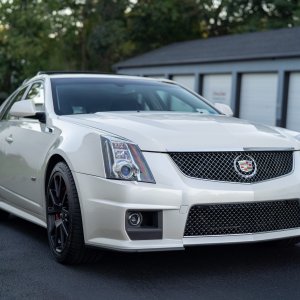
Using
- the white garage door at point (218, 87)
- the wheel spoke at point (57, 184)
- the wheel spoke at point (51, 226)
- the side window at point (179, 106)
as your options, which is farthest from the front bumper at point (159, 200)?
the white garage door at point (218, 87)

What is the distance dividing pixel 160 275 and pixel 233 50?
1753cm

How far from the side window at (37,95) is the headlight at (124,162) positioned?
1.55 m

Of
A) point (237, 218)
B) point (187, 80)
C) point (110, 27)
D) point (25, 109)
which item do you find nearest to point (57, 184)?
point (25, 109)

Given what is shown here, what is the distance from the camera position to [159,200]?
4.52m

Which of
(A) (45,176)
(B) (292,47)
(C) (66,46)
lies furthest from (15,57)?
(A) (45,176)

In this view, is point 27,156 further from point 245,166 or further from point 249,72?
point 249,72

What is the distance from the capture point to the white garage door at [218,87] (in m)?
21.1

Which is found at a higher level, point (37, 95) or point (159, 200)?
point (37, 95)

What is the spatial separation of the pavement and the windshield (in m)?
1.31

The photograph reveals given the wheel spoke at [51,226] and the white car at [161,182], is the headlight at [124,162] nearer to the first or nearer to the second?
the white car at [161,182]

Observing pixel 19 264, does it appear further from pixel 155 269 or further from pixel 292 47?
pixel 292 47

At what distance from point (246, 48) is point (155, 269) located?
17.1 metres

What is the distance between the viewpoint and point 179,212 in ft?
15.0

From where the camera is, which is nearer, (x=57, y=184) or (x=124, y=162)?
(x=124, y=162)
